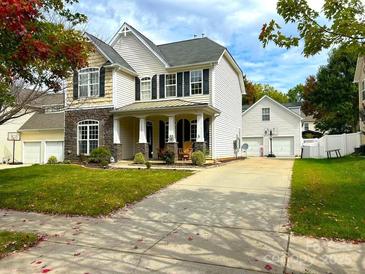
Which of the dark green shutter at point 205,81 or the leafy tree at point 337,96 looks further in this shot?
the leafy tree at point 337,96

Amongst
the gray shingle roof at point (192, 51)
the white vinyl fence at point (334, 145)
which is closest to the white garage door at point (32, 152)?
the gray shingle roof at point (192, 51)

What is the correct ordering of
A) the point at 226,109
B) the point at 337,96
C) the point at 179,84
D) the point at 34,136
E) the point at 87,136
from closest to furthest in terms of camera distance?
the point at 179,84
the point at 87,136
the point at 226,109
the point at 34,136
the point at 337,96

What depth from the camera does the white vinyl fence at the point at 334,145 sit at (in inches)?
1041

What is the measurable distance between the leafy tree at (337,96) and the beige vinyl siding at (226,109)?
1501 centimetres

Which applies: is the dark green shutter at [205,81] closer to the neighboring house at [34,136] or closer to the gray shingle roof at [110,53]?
the gray shingle roof at [110,53]

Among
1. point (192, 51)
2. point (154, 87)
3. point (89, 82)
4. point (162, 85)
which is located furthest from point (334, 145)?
point (89, 82)

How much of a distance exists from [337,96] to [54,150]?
99.9ft

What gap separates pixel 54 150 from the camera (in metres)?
26.7

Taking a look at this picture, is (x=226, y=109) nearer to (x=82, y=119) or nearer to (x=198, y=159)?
(x=198, y=159)

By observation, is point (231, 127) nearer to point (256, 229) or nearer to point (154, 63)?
point (154, 63)

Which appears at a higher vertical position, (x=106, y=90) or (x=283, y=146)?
(x=106, y=90)

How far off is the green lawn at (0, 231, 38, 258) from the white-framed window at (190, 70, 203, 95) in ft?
54.0

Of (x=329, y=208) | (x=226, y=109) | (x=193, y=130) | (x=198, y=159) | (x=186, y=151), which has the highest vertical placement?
(x=226, y=109)

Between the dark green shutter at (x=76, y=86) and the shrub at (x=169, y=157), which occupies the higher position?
the dark green shutter at (x=76, y=86)
